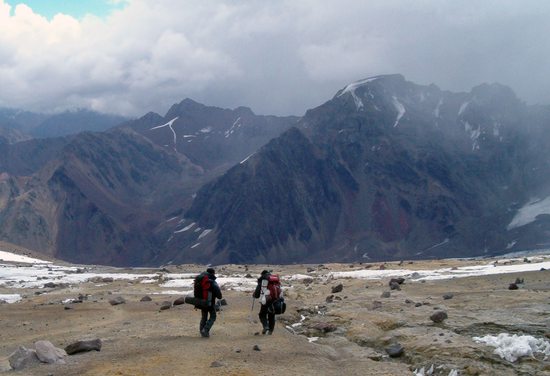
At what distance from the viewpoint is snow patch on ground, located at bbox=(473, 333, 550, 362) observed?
20.8 m

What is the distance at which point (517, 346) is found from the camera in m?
21.1

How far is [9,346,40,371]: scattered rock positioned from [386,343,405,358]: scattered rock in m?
14.3

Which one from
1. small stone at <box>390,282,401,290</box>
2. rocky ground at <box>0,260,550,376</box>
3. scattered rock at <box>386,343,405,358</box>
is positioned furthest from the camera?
small stone at <box>390,282,401,290</box>

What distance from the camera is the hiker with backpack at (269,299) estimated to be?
26.2 m

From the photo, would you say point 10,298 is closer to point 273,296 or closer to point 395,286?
point 395,286

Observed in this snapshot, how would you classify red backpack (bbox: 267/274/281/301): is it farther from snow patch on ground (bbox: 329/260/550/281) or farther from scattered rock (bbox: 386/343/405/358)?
snow patch on ground (bbox: 329/260/550/281)

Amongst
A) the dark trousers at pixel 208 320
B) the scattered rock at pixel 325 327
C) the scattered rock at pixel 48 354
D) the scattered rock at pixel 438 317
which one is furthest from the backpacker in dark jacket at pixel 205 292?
the scattered rock at pixel 438 317

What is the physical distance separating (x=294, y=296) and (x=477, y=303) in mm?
16756

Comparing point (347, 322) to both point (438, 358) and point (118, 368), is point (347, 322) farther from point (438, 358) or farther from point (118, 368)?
point (118, 368)

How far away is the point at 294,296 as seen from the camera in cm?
4509

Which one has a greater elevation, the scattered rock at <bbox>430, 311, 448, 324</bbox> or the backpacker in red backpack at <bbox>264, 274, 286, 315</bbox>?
the backpacker in red backpack at <bbox>264, 274, 286, 315</bbox>

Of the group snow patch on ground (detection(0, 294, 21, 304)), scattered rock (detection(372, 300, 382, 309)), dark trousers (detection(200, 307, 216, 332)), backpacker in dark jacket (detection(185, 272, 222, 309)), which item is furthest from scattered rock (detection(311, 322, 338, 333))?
snow patch on ground (detection(0, 294, 21, 304))

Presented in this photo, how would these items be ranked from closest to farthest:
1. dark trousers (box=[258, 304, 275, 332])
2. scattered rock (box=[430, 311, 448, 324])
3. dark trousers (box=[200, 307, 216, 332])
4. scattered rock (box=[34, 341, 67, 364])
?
scattered rock (box=[34, 341, 67, 364]) → dark trousers (box=[200, 307, 216, 332]) → dark trousers (box=[258, 304, 275, 332]) → scattered rock (box=[430, 311, 448, 324])

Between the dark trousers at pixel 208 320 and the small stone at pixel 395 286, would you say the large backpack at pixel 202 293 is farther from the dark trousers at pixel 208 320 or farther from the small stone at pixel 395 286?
the small stone at pixel 395 286
